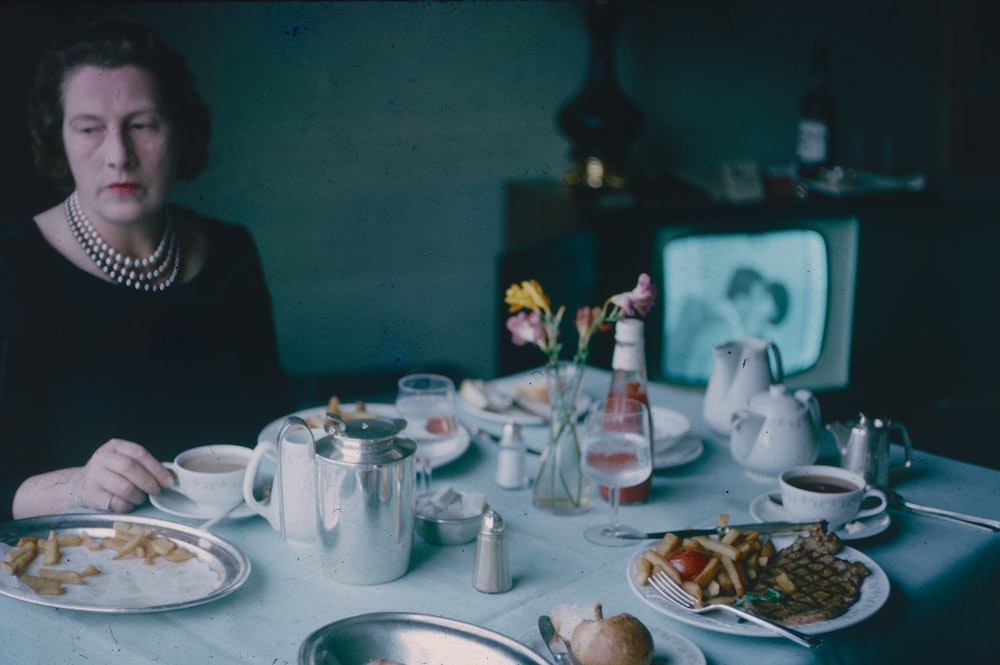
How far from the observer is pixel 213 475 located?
50.4 inches

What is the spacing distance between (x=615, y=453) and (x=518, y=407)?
503 millimetres

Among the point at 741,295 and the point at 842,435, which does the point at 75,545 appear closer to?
the point at 842,435

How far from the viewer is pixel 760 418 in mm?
1495

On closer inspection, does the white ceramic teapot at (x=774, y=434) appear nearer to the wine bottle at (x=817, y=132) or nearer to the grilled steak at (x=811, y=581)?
the grilled steak at (x=811, y=581)

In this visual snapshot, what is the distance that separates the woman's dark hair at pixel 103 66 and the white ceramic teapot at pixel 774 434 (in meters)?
1.19

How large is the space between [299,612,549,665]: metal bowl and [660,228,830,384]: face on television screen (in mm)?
1838

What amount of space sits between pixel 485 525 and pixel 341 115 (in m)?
2.48

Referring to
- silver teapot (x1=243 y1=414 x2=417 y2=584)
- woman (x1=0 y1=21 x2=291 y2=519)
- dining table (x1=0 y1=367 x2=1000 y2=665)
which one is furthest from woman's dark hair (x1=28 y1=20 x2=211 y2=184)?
silver teapot (x1=243 y1=414 x2=417 y2=584)

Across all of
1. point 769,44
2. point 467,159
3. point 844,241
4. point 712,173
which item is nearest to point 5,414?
point 467,159

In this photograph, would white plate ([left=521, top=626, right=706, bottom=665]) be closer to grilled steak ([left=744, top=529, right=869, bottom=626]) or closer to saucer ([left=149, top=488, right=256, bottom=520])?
grilled steak ([left=744, top=529, right=869, bottom=626])

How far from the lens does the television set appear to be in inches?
109

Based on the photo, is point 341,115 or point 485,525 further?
point 341,115

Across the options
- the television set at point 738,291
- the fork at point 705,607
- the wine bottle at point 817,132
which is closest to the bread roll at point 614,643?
the fork at point 705,607

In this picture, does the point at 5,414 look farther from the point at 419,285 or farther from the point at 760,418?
the point at 419,285
